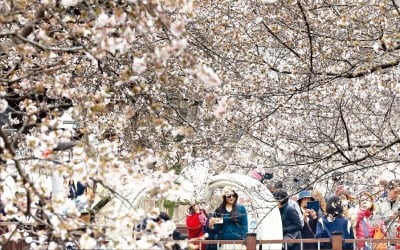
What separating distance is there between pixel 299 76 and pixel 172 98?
1461mm

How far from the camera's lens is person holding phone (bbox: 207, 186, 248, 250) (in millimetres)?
10820

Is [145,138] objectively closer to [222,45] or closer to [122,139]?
[122,139]

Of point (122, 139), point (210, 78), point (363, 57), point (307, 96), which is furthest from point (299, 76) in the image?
point (210, 78)

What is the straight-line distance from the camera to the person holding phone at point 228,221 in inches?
426

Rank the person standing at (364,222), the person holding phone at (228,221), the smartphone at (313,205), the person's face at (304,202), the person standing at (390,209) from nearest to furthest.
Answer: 1. the person standing at (390,209)
2. the person holding phone at (228,221)
3. the person standing at (364,222)
4. the person's face at (304,202)
5. the smartphone at (313,205)

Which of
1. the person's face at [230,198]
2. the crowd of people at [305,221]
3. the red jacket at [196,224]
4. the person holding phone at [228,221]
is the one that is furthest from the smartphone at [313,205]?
the red jacket at [196,224]

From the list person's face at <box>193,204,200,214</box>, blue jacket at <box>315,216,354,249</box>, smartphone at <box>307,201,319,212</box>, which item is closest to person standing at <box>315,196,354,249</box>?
blue jacket at <box>315,216,354,249</box>

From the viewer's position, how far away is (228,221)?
10.9 metres

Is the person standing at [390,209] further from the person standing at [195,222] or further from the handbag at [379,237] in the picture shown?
the person standing at [195,222]

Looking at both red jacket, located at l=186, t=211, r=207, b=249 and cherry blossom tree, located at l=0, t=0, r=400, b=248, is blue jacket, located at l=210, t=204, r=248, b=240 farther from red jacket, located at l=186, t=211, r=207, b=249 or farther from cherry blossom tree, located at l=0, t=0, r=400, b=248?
cherry blossom tree, located at l=0, t=0, r=400, b=248

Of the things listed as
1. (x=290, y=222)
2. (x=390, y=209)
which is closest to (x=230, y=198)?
(x=290, y=222)

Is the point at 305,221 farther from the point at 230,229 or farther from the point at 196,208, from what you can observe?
the point at 196,208

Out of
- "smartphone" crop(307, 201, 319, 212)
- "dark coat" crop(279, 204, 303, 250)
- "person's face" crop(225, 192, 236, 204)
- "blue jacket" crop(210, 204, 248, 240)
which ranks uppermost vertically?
"smartphone" crop(307, 201, 319, 212)

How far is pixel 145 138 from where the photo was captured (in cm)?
977
